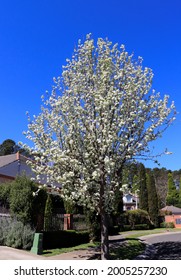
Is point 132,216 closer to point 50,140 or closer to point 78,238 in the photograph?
point 78,238

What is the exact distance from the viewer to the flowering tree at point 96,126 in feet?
34.4

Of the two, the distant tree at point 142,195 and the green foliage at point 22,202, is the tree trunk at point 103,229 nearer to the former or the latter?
the green foliage at point 22,202

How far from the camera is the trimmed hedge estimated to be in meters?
15.2

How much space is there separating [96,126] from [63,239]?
8.11m

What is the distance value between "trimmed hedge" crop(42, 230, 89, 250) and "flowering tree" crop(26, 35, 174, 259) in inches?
188

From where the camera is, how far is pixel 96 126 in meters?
10.9

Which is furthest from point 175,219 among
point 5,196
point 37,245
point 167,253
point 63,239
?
point 37,245

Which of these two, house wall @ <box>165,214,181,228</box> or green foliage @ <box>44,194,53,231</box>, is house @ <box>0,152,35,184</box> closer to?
green foliage @ <box>44,194,53,231</box>

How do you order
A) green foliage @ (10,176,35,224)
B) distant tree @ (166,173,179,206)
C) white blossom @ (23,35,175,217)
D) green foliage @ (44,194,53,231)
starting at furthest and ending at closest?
distant tree @ (166,173,179,206) → green foliage @ (44,194,53,231) → green foliage @ (10,176,35,224) → white blossom @ (23,35,175,217)

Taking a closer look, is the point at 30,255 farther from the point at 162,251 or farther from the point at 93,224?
the point at 162,251

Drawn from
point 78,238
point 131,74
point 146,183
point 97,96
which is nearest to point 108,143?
point 97,96

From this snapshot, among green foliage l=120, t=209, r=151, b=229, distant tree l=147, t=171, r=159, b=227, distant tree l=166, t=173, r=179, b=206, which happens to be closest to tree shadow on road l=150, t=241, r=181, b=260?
green foliage l=120, t=209, r=151, b=229

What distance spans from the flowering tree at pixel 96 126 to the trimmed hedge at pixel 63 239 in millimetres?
4763
